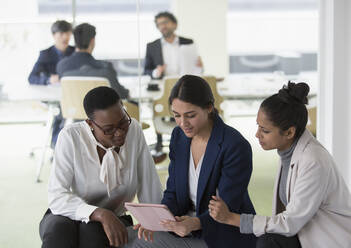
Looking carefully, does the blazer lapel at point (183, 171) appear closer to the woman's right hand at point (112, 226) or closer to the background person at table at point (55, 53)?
the woman's right hand at point (112, 226)

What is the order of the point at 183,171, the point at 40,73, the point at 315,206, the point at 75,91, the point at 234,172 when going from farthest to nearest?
the point at 40,73 < the point at 75,91 < the point at 183,171 < the point at 234,172 < the point at 315,206

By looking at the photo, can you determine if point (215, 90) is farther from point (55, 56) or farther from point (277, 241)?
point (277, 241)

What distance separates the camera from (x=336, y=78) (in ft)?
12.4

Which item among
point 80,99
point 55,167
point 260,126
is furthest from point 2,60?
point 260,126

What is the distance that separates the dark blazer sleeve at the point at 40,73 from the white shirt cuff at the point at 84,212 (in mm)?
3041

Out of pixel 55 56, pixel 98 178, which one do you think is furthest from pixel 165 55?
pixel 98 178

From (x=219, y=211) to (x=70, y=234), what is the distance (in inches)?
24.6

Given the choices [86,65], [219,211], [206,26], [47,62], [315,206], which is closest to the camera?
[315,206]

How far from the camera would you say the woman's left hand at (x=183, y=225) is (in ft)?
7.27

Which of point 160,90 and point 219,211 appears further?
point 160,90

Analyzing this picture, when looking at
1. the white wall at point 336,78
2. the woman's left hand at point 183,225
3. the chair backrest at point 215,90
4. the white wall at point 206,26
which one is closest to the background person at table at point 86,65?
the chair backrest at point 215,90

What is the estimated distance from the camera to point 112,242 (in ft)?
7.55

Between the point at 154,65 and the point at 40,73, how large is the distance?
108 centimetres

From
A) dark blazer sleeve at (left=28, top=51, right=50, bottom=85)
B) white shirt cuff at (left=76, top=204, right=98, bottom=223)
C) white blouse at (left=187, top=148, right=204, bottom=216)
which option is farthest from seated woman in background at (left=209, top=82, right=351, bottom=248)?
dark blazer sleeve at (left=28, top=51, right=50, bottom=85)
